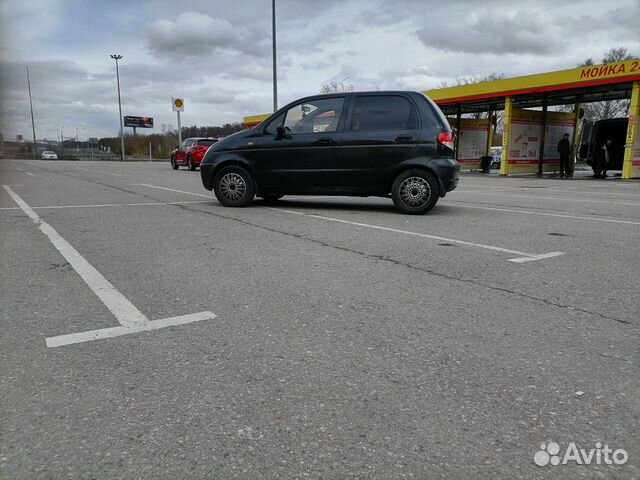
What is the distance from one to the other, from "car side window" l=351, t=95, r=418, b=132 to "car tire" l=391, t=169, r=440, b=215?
0.74 meters

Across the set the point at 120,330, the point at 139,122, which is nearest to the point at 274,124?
the point at 120,330

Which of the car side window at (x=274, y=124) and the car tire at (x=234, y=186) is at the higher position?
the car side window at (x=274, y=124)

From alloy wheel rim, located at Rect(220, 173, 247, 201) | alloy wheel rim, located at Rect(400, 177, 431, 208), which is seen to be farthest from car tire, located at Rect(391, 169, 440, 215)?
alloy wheel rim, located at Rect(220, 173, 247, 201)

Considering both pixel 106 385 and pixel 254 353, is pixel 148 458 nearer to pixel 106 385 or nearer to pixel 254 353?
pixel 106 385

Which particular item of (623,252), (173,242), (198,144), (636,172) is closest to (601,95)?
(636,172)

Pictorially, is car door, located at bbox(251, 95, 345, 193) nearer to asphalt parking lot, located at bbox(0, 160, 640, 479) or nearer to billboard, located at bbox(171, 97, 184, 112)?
asphalt parking lot, located at bbox(0, 160, 640, 479)

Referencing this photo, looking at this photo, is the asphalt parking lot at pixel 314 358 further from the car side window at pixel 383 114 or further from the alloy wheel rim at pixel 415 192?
the car side window at pixel 383 114

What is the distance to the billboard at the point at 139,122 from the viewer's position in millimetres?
87250

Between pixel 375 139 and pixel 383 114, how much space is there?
43 cm

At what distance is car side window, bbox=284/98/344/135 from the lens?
25.6ft

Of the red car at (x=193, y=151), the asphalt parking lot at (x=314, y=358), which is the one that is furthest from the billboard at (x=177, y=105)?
the asphalt parking lot at (x=314, y=358)

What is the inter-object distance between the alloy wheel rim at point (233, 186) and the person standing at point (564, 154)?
17688 millimetres

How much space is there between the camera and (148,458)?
1717 mm

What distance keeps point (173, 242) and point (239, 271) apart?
61.1 inches
